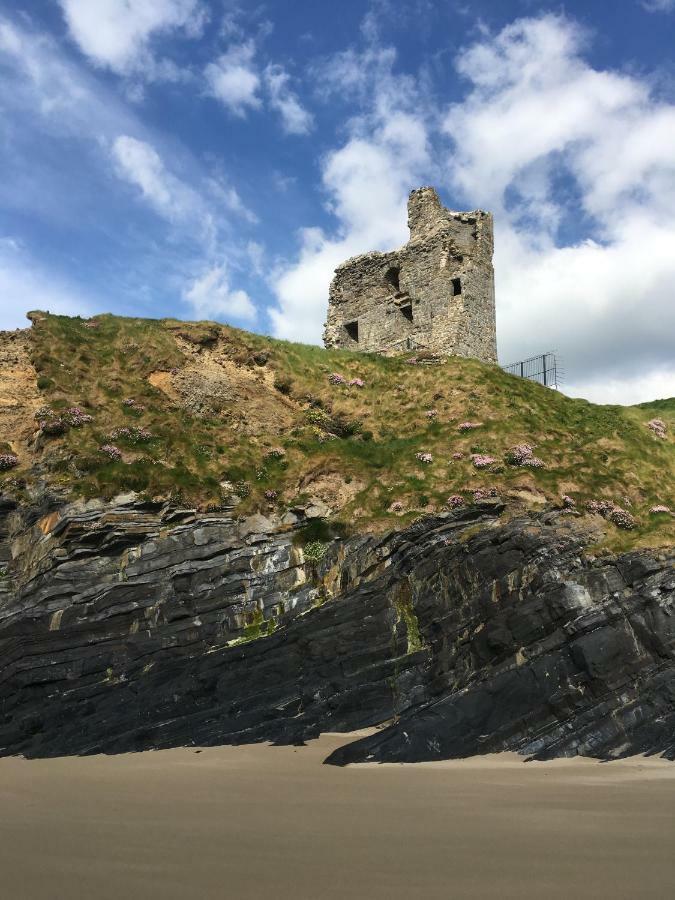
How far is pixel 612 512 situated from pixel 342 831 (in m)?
16.9

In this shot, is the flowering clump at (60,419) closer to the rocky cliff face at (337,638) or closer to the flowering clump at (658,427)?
the rocky cliff face at (337,638)

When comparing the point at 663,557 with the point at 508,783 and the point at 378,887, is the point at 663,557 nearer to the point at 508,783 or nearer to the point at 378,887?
the point at 508,783

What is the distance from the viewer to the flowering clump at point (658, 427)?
97.2ft

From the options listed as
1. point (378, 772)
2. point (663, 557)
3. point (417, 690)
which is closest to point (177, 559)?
point (417, 690)

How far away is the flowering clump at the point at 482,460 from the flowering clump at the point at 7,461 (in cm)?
1802

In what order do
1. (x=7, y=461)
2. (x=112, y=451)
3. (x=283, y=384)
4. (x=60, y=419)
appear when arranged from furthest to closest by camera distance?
1. (x=283, y=384)
2. (x=60, y=419)
3. (x=7, y=461)
4. (x=112, y=451)

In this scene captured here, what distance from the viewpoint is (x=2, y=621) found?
1912 cm

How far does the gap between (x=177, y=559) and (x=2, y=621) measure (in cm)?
529

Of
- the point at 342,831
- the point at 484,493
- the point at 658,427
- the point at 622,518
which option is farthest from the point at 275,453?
the point at 342,831

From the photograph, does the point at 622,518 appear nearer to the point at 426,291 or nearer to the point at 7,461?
the point at 7,461

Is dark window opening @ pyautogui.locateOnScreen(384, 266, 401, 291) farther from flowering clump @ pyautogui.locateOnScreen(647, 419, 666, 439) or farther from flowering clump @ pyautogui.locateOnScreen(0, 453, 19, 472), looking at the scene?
flowering clump @ pyautogui.locateOnScreen(0, 453, 19, 472)

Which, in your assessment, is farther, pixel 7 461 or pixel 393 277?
pixel 393 277

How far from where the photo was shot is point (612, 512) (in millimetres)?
21609

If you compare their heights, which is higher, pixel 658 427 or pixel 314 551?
pixel 658 427
